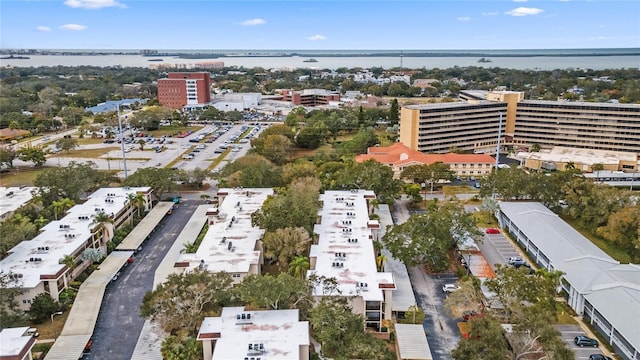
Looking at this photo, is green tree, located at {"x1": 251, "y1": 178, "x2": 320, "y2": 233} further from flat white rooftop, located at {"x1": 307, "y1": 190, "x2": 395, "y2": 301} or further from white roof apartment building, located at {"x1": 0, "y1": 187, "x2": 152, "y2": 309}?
white roof apartment building, located at {"x1": 0, "y1": 187, "x2": 152, "y2": 309}

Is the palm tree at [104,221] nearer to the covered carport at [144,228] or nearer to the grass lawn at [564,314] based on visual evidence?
the covered carport at [144,228]

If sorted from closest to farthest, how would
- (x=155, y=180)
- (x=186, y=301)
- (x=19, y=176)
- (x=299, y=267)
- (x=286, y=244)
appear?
(x=186, y=301) → (x=299, y=267) → (x=286, y=244) → (x=155, y=180) → (x=19, y=176)

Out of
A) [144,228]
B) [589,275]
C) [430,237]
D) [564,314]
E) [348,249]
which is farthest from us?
[144,228]

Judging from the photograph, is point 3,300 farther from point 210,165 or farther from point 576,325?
point 210,165

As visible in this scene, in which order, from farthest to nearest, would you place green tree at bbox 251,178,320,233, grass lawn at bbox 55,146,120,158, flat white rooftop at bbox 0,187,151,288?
1. grass lawn at bbox 55,146,120,158
2. green tree at bbox 251,178,320,233
3. flat white rooftop at bbox 0,187,151,288

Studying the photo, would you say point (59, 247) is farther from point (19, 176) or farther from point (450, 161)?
point (450, 161)

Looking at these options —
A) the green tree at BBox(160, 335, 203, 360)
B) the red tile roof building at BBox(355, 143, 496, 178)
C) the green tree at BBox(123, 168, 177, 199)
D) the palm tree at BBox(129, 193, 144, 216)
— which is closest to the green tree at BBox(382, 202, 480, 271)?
the green tree at BBox(160, 335, 203, 360)

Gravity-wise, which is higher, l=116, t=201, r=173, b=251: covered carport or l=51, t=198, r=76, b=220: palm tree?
l=51, t=198, r=76, b=220: palm tree

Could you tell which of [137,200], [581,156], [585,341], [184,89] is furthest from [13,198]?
[184,89]
